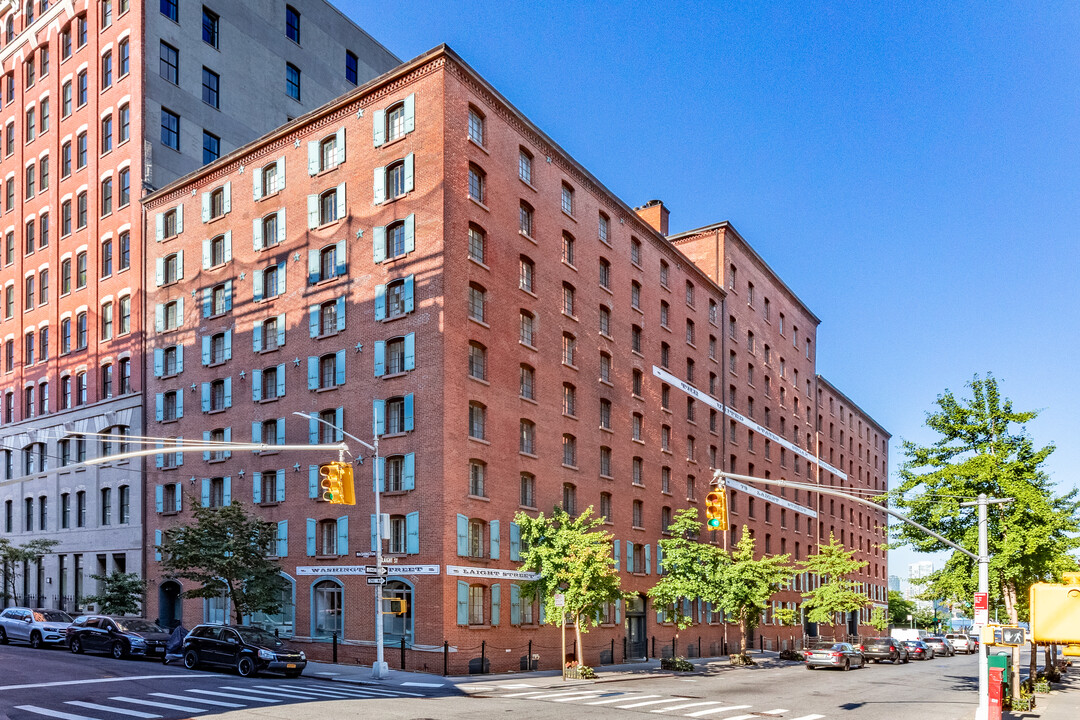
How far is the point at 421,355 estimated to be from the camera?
127 feet

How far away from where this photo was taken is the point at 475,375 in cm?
4053

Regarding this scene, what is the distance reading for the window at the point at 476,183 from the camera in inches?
1624

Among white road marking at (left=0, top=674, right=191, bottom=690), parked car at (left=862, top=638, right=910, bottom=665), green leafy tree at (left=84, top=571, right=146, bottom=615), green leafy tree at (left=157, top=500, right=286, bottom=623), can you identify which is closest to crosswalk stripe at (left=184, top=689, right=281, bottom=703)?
white road marking at (left=0, top=674, right=191, bottom=690)

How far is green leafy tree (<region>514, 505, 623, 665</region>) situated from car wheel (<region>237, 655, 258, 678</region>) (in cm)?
1129

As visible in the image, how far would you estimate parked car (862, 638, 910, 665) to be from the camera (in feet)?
195

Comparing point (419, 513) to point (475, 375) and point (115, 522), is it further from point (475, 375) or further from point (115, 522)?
point (115, 522)

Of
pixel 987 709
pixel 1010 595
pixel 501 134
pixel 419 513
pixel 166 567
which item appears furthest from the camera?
pixel 501 134

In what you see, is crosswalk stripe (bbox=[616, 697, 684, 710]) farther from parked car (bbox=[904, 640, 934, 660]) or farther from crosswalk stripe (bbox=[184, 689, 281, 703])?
parked car (bbox=[904, 640, 934, 660])

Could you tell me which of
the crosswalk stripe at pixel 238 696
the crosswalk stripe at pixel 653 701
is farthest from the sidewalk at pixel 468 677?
the crosswalk stripe at pixel 238 696

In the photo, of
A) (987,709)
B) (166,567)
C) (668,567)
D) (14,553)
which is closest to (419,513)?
(166,567)

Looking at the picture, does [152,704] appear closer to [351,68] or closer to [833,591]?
[833,591]

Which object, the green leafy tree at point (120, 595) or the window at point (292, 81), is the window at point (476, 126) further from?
the green leafy tree at point (120, 595)

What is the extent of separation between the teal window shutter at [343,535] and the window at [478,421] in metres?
6.60

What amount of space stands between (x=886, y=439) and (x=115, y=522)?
99886mm
